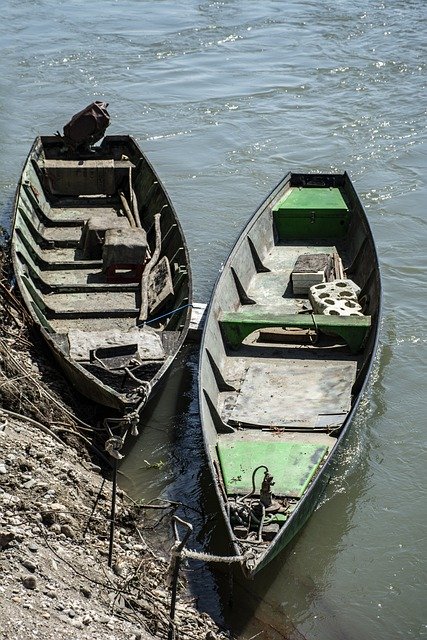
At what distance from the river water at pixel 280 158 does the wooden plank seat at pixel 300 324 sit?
3.23 feet

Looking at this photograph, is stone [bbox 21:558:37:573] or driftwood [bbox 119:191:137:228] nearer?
stone [bbox 21:558:37:573]

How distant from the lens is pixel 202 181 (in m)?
18.6

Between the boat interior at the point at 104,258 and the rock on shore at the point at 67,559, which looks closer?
the rock on shore at the point at 67,559

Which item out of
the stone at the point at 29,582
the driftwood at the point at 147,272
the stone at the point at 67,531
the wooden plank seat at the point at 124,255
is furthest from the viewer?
the wooden plank seat at the point at 124,255

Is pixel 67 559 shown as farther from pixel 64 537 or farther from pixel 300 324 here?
pixel 300 324

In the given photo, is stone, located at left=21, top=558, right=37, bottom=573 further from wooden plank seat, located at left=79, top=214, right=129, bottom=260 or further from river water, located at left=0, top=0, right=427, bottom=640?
wooden plank seat, located at left=79, top=214, right=129, bottom=260

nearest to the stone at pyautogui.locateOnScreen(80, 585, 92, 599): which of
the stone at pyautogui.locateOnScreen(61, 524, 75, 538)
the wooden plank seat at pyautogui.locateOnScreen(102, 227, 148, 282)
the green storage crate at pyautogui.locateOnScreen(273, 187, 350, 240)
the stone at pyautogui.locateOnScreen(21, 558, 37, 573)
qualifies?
the stone at pyautogui.locateOnScreen(21, 558, 37, 573)

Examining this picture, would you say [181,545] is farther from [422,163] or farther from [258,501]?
[422,163]

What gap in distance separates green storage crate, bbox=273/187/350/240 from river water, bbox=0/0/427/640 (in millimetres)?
1274

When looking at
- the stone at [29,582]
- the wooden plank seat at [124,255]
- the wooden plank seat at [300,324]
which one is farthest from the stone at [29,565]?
the wooden plank seat at [124,255]

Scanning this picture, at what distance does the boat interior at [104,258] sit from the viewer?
33.5 feet

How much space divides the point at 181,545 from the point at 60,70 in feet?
67.4

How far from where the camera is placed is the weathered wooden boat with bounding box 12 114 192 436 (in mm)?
9961

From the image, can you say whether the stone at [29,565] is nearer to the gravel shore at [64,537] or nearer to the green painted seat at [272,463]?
the gravel shore at [64,537]
